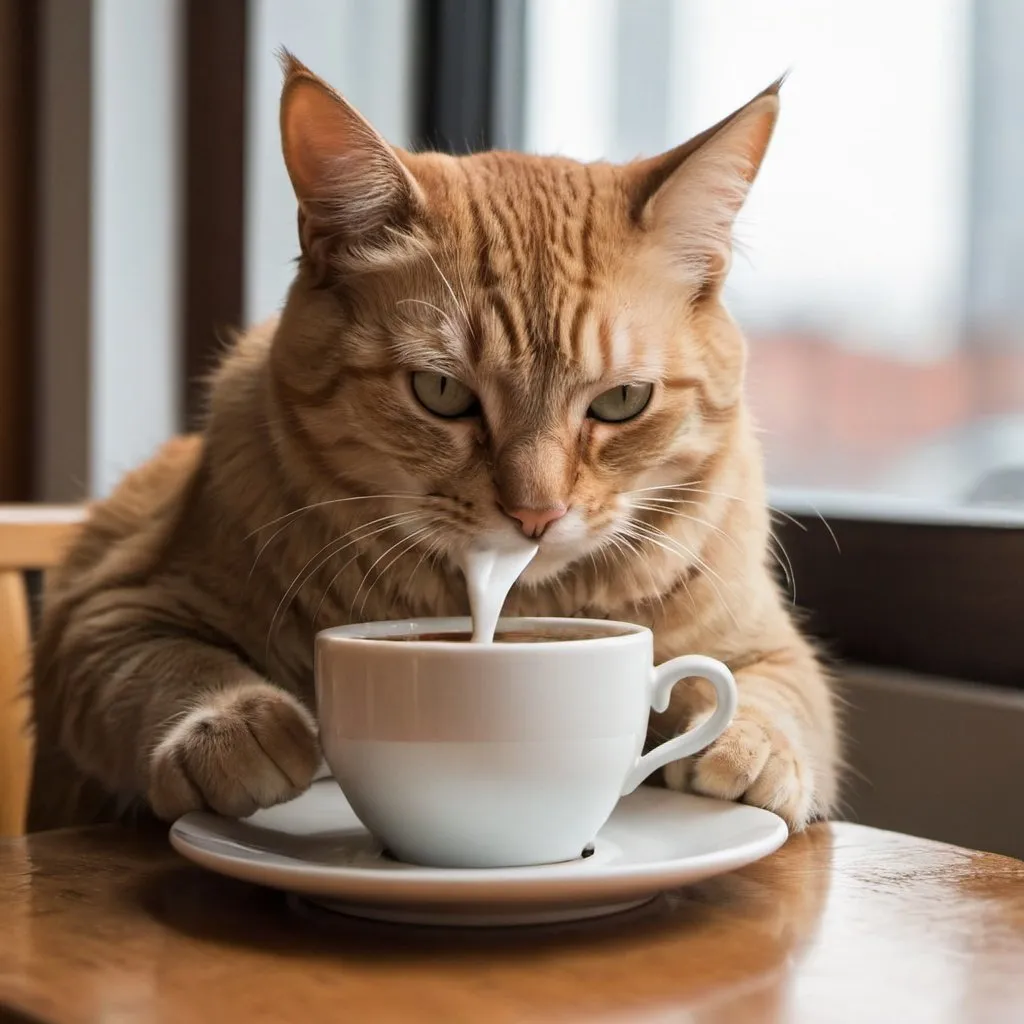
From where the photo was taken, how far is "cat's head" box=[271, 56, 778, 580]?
1.00 meters

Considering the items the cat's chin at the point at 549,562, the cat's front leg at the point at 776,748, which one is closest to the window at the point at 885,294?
the cat's front leg at the point at 776,748

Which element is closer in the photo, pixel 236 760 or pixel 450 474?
pixel 236 760

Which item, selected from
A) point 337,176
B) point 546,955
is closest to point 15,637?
point 337,176

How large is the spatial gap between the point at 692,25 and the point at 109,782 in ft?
3.95

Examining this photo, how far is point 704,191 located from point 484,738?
0.53 meters

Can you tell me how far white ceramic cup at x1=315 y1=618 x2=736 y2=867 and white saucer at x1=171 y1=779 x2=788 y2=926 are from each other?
2 cm

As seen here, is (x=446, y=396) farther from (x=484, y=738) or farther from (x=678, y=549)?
(x=484, y=738)

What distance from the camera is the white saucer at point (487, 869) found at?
0.72 m

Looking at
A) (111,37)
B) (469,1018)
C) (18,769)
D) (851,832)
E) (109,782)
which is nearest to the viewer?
(469,1018)

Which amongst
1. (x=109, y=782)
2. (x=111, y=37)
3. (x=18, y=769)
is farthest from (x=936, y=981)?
(x=111, y=37)

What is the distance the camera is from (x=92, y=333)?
2166mm

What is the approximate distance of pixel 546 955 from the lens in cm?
73

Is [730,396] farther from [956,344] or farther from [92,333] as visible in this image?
[92,333]

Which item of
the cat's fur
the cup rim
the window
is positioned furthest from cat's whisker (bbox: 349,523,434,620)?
the window
